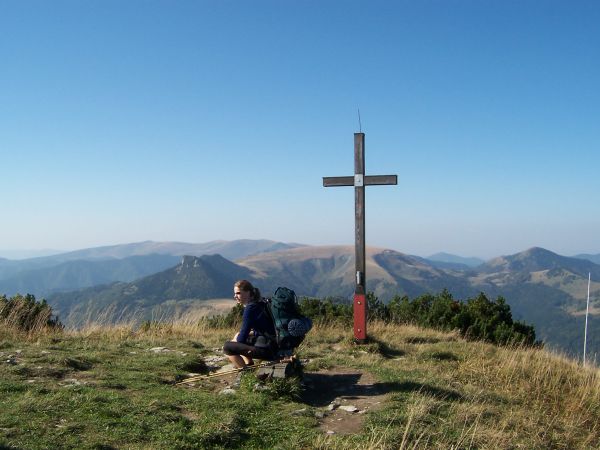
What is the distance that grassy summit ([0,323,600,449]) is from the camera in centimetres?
521

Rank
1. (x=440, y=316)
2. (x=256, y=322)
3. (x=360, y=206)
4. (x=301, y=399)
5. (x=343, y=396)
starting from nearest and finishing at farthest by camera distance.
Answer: (x=301, y=399)
(x=343, y=396)
(x=256, y=322)
(x=360, y=206)
(x=440, y=316)

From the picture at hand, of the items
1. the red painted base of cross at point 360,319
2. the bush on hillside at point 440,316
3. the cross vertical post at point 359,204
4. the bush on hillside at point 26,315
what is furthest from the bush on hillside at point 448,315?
the bush on hillside at point 26,315

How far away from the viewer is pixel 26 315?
11.6 m

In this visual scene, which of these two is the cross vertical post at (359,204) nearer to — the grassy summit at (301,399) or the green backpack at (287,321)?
the grassy summit at (301,399)

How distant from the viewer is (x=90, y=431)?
508 centimetres

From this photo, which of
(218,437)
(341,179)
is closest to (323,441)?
(218,437)

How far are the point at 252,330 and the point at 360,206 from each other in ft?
14.2

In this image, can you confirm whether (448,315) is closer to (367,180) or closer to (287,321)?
(367,180)

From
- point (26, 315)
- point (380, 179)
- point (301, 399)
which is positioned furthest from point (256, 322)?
point (26, 315)

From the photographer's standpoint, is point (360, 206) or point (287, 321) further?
point (360, 206)

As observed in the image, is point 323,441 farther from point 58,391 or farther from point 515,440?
point 58,391

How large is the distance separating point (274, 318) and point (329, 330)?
199 inches

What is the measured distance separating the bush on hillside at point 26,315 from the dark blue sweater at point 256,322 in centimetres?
579

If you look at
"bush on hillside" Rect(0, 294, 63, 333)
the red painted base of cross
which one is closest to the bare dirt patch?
the red painted base of cross
